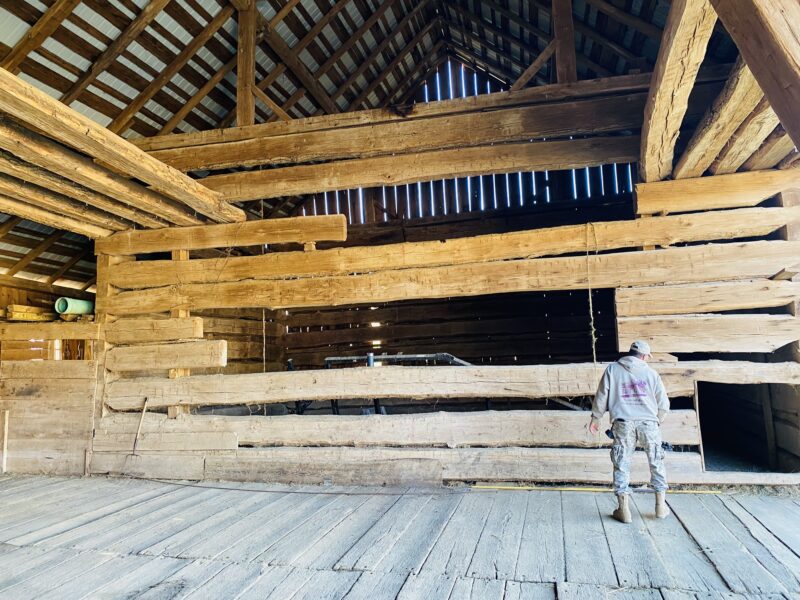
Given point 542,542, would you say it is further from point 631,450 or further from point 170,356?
point 170,356

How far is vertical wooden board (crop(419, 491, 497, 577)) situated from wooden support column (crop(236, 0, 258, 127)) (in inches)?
183

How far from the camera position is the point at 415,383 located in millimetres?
5156

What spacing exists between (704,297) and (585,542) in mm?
2655

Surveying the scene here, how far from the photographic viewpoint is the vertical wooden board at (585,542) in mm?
2873

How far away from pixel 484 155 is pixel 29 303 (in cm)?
862

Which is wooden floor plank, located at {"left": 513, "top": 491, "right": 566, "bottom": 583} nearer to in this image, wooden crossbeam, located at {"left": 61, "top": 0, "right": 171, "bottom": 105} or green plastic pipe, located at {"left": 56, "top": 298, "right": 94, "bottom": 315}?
wooden crossbeam, located at {"left": 61, "top": 0, "right": 171, "bottom": 105}

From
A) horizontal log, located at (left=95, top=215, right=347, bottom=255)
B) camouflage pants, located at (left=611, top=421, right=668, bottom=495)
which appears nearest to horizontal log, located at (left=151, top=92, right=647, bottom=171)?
horizontal log, located at (left=95, top=215, right=347, bottom=255)

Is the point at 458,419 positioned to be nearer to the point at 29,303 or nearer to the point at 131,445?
the point at 131,445

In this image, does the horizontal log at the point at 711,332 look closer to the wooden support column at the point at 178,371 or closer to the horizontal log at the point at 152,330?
the horizontal log at the point at 152,330

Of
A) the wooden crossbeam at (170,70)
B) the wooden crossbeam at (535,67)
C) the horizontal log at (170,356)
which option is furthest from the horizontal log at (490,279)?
the wooden crossbeam at (170,70)

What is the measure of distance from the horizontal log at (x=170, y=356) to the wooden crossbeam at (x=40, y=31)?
10.4 feet

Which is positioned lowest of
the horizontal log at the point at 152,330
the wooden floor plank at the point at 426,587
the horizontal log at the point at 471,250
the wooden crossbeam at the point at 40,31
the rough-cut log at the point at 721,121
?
the wooden floor plank at the point at 426,587

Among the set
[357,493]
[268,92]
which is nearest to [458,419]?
[357,493]

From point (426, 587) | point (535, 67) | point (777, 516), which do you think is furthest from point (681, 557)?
point (535, 67)
